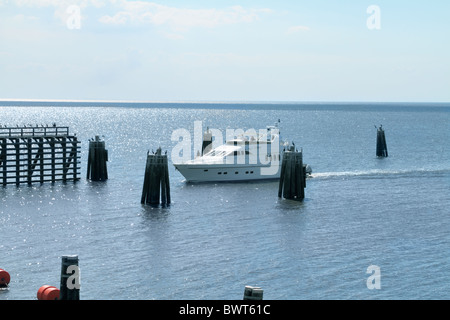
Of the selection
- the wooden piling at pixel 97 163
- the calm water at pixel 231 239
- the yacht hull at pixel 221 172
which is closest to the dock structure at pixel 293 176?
the calm water at pixel 231 239

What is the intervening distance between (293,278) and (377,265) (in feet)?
16.5

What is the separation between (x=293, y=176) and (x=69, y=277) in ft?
121

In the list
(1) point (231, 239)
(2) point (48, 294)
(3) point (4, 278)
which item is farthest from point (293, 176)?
(2) point (48, 294)

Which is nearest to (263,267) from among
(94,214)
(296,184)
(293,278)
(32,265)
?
(293,278)

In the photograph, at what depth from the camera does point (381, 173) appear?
79.9 metres

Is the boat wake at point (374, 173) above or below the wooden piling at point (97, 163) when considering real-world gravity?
below

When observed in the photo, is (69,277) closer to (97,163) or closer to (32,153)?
(32,153)

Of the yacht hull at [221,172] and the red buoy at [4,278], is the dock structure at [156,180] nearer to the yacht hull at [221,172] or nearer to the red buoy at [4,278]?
the yacht hull at [221,172]

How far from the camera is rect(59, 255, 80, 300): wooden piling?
2303 cm

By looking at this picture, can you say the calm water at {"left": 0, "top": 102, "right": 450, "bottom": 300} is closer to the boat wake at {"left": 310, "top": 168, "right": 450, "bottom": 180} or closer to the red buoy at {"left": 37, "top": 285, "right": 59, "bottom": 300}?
the red buoy at {"left": 37, "top": 285, "right": 59, "bottom": 300}

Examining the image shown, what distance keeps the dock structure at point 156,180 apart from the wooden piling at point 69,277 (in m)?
30.3

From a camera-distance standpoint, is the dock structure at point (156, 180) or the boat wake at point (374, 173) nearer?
the dock structure at point (156, 180)

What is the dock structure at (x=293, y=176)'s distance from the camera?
58250mm
